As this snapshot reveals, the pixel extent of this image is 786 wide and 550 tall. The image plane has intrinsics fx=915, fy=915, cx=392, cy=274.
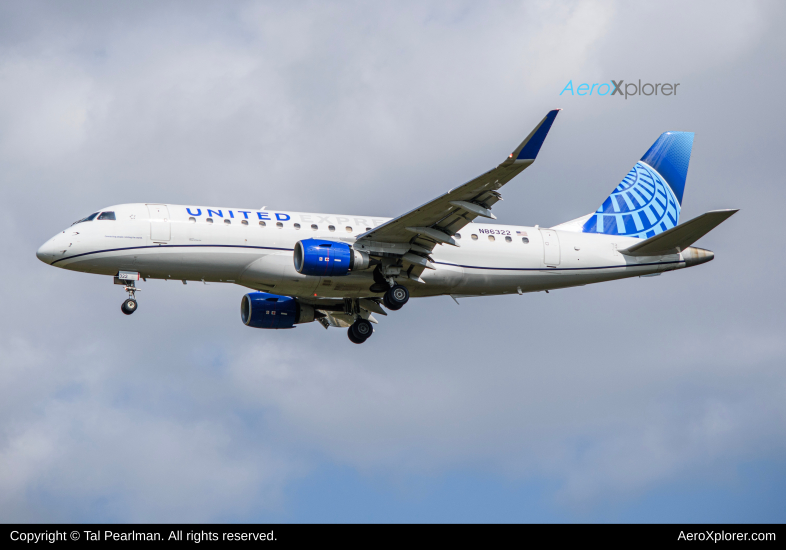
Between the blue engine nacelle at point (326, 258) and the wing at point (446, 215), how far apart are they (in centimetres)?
72

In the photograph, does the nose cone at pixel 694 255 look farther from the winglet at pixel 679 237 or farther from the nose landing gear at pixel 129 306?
the nose landing gear at pixel 129 306

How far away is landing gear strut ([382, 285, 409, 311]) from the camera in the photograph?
127 ft

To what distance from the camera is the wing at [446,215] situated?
3114 centimetres

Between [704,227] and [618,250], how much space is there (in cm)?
446

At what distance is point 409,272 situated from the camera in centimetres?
3916

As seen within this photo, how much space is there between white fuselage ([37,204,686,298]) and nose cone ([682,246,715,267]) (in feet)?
1.02

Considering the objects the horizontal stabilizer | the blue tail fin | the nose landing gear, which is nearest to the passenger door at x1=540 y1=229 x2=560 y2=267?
the blue tail fin

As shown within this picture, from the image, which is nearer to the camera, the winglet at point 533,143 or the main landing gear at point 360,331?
the winglet at point 533,143

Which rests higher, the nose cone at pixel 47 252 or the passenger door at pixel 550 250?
the nose cone at pixel 47 252

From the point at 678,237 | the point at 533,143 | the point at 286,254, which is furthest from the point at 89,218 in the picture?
the point at 678,237

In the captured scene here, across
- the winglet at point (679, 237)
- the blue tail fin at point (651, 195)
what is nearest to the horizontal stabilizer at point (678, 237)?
the winglet at point (679, 237)

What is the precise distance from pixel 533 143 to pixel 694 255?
14.7m

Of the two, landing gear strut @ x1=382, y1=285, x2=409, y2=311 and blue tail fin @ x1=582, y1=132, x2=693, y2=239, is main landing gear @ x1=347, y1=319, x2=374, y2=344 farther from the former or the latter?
blue tail fin @ x1=582, y1=132, x2=693, y2=239

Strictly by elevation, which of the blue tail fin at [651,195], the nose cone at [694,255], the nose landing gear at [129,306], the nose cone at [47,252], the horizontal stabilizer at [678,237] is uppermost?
the blue tail fin at [651,195]
